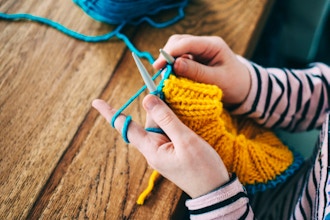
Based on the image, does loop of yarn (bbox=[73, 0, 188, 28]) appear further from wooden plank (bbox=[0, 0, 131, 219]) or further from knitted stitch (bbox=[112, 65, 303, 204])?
knitted stitch (bbox=[112, 65, 303, 204])

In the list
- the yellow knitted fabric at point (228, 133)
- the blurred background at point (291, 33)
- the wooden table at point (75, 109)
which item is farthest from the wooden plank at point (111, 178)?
the blurred background at point (291, 33)

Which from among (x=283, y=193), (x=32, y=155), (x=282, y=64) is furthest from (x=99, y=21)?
(x=282, y=64)

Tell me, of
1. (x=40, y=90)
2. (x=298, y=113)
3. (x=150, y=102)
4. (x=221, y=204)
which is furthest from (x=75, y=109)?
(x=298, y=113)

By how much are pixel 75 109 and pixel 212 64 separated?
0.80ft

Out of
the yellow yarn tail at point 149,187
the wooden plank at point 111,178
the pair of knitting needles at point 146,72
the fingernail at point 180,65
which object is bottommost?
the yellow yarn tail at point 149,187

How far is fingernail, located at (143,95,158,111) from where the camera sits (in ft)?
1.46

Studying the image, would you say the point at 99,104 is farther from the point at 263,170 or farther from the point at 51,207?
the point at 263,170

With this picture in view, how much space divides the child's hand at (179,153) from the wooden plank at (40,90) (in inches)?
5.2

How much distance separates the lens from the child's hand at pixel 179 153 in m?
0.45

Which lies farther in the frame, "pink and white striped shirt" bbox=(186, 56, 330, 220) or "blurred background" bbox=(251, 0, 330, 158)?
"blurred background" bbox=(251, 0, 330, 158)

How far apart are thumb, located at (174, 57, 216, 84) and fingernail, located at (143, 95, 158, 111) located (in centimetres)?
8

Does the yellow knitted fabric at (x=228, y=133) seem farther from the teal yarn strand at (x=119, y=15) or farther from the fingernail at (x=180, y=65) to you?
the teal yarn strand at (x=119, y=15)

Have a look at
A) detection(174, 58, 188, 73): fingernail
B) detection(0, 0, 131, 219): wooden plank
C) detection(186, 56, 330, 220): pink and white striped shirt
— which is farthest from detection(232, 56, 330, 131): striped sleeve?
detection(0, 0, 131, 219): wooden plank

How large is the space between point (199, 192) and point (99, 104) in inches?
7.5
